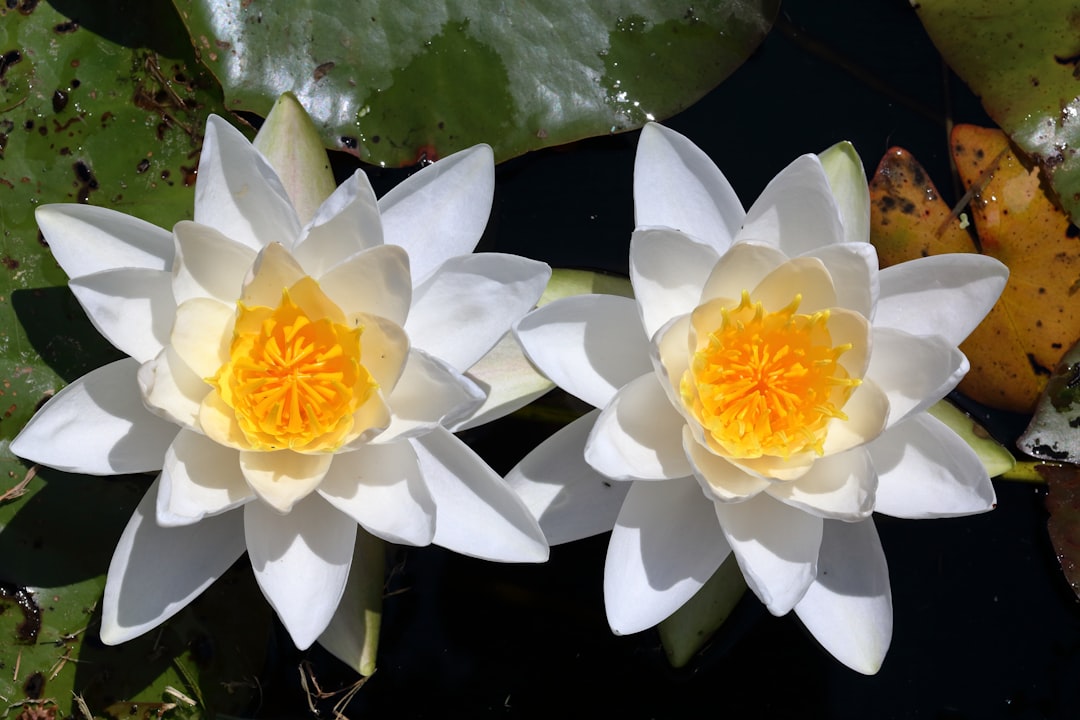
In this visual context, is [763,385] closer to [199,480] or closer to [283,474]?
[283,474]

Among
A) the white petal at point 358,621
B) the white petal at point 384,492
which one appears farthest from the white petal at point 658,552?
the white petal at point 358,621

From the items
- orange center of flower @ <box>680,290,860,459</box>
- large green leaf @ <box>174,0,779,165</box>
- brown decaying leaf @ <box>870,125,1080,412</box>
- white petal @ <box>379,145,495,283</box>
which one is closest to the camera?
orange center of flower @ <box>680,290,860,459</box>

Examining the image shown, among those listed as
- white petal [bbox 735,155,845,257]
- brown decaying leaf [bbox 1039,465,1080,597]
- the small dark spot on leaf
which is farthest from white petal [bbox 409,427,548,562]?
brown decaying leaf [bbox 1039,465,1080,597]

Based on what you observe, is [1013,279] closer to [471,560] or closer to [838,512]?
[838,512]

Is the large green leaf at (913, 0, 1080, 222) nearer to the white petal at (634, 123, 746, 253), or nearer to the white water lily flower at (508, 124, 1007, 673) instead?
the white water lily flower at (508, 124, 1007, 673)

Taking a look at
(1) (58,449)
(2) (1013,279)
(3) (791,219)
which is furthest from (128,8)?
(2) (1013,279)

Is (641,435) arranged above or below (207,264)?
below

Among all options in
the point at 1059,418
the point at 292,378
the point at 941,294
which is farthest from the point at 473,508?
the point at 1059,418
